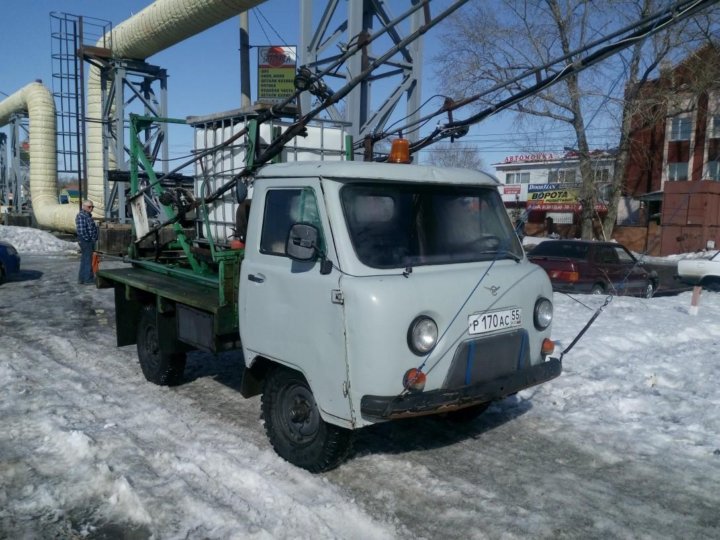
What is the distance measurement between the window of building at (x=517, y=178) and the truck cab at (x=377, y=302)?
181 ft

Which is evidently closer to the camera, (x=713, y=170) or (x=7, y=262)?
(x=7, y=262)

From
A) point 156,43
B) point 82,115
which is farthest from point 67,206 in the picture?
point 156,43

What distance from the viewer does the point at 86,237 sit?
1387cm

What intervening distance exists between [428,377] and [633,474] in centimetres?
188

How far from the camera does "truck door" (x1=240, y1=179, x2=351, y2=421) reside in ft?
13.3

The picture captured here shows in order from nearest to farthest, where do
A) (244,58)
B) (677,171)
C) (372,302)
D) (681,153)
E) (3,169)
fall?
(372,302) < (244,58) < (681,153) < (677,171) < (3,169)

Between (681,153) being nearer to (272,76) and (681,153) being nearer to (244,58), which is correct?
(272,76)

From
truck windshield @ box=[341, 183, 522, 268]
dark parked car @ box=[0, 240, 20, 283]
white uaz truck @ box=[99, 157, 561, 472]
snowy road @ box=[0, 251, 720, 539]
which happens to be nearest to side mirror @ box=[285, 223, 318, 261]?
white uaz truck @ box=[99, 157, 561, 472]

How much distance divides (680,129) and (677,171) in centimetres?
258

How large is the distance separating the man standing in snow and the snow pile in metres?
10.3

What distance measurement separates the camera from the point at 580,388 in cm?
657

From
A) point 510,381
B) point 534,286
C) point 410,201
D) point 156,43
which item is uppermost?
point 156,43

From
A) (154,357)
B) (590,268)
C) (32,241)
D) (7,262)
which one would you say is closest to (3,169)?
(32,241)

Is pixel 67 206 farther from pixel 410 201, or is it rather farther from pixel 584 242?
pixel 410 201
